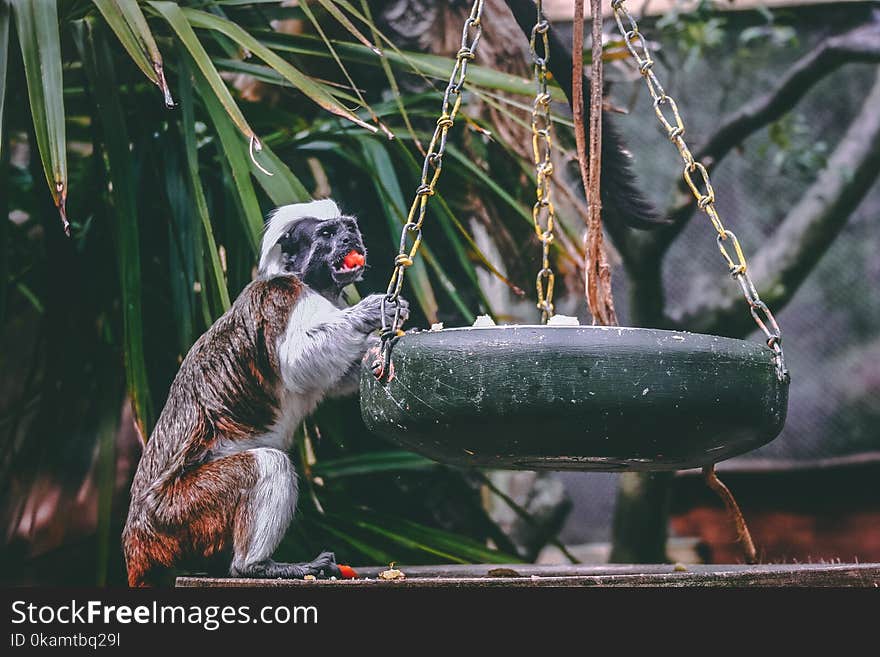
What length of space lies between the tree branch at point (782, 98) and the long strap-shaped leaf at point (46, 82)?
2.08m

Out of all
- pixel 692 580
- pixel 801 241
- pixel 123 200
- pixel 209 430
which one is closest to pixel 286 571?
pixel 209 430

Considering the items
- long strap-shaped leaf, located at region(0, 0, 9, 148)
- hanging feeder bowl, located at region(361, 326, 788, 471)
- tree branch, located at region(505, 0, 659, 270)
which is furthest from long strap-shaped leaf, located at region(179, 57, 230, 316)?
hanging feeder bowl, located at region(361, 326, 788, 471)

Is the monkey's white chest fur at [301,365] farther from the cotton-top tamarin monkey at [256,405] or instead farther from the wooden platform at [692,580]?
the wooden platform at [692,580]

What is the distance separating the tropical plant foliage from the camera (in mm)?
2486

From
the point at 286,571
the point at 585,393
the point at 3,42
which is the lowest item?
the point at 286,571

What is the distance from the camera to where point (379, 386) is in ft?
5.39

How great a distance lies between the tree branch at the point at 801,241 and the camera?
3762 millimetres

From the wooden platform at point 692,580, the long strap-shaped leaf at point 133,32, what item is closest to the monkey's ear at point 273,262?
the long strap-shaped leaf at point 133,32

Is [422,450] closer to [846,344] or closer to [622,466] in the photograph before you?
[622,466]

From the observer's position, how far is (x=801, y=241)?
148 inches

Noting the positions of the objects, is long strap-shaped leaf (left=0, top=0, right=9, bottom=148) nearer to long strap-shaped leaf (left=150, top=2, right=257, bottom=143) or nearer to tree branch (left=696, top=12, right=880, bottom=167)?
long strap-shaped leaf (left=150, top=2, right=257, bottom=143)

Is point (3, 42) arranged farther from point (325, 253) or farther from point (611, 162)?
point (611, 162)

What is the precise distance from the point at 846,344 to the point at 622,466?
10.0 feet

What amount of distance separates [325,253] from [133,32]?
632 mm
